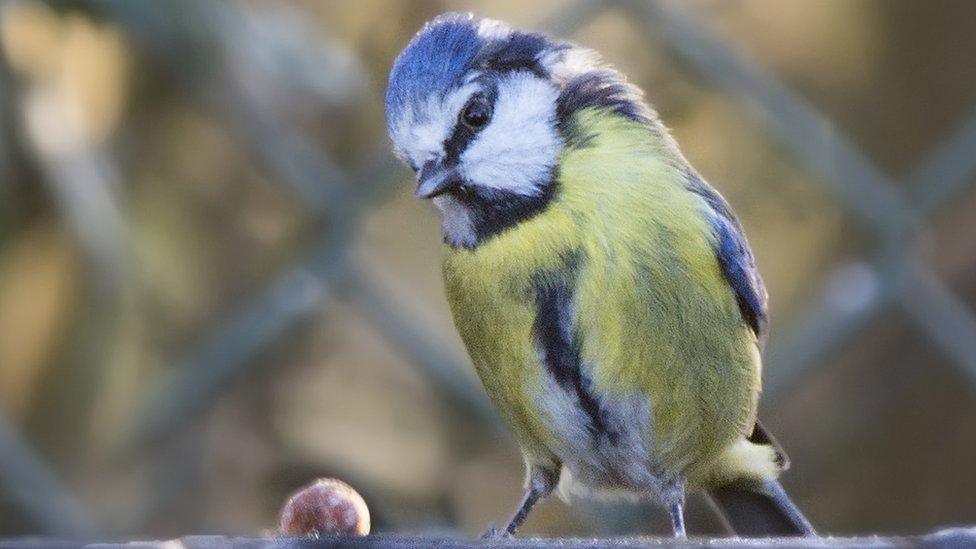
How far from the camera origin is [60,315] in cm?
173

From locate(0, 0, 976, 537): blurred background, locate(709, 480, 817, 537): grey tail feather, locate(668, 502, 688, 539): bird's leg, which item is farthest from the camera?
locate(0, 0, 976, 537): blurred background

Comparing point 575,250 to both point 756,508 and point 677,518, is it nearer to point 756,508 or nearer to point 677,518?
point 677,518

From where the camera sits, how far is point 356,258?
1715 mm

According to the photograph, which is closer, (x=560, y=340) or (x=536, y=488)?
(x=560, y=340)

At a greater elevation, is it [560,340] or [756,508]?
[560,340]

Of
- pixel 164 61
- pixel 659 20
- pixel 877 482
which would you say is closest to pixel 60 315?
pixel 164 61

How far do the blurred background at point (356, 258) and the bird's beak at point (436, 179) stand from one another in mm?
841

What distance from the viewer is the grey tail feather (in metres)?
1.07

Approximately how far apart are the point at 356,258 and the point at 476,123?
0.86m

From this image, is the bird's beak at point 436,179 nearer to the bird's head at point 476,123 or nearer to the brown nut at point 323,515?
the bird's head at point 476,123

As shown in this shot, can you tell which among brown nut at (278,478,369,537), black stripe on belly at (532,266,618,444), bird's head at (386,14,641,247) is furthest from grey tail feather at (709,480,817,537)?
brown nut at (278,478,369,537)

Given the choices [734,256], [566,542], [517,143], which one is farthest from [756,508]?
[566,542]

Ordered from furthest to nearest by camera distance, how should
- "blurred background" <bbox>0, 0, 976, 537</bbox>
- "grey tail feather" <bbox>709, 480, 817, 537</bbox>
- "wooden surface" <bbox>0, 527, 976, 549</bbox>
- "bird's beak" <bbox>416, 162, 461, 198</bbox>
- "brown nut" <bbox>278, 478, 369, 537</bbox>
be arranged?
"blurred background" <bbox>0, 0, 976, 537</bbox> < "grey tail feather" <bbox>709, 480, 817, 537</bbox> < "bird's beak" <bbox>416, 162, 461, 198</bbox> < "brown nut" <bbox>278, 478, 369, 537</bbox> < "wooden surface" <bbox>0, 527, 976, 549</bbox>

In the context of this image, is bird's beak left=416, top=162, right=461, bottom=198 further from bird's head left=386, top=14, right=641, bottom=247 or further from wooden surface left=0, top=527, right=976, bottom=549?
wooden surface left=0, top=527, right=976, bottom=549
